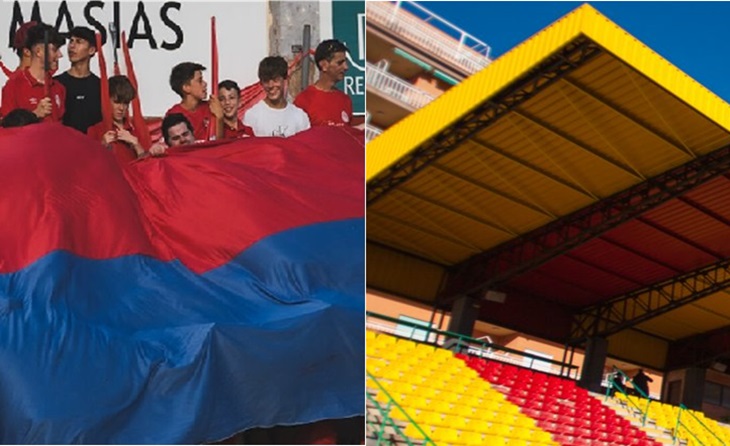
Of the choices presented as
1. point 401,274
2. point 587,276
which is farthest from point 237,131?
point 587,276

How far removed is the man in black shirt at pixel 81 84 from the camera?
12539 millimetres

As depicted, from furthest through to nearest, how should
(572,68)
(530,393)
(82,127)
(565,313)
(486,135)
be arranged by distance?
1. (565,313)
2. (530,393)
3. (486,135)
4. (572,68)
5. (82,127)

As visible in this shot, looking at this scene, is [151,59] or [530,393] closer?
[151,59]

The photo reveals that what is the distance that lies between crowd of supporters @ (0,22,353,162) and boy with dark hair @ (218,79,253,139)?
15 millimetres

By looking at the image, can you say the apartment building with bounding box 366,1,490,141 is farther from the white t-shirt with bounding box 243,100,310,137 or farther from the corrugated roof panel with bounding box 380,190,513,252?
the white t-shirt with bounding box 243,100,310,137

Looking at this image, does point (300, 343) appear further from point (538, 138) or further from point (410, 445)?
point (538, 138)

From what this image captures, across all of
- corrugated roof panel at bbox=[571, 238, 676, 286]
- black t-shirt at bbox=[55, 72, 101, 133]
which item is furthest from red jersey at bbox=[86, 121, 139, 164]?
corrugated roof panel at bbox=[571, 238, 676, 286]

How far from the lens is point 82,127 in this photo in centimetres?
1252

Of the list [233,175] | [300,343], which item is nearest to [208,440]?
[300,343]

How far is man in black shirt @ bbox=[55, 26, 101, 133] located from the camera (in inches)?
494

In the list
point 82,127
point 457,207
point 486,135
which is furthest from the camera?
point 457,207

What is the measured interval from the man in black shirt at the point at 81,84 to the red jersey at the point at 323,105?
3063 mm

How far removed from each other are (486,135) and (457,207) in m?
3.39

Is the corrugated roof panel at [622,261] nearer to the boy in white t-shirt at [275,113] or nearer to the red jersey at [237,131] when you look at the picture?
the boy in white t-shirt at [275,113]
